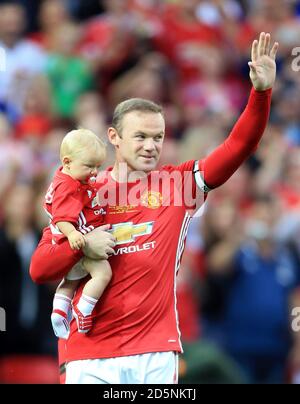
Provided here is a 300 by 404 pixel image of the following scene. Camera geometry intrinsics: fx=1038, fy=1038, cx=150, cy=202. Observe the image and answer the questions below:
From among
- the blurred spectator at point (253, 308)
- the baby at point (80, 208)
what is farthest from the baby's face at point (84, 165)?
the blurred spectator at point (253, 308)

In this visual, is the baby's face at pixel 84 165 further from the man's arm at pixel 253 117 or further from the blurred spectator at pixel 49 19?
the blurred spectator at pixel 49 19

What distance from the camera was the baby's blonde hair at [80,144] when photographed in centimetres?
485

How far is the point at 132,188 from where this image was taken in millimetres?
5059

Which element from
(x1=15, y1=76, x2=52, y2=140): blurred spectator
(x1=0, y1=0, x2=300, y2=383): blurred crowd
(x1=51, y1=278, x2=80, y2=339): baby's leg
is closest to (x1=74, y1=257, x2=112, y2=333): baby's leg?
(x1=51, y1=278, x2=80, y2=339): baby's leg

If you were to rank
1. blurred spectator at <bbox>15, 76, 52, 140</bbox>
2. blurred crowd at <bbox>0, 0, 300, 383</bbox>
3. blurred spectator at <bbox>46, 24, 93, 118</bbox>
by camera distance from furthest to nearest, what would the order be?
1. blurred spectator at <bbox>46, 24, 93, 118</bbox>
2. blurred spectator at <bbox>15, 76, 52, 140</bbox>
3. blurred crowd at <bbox>0, 0, 300, 383</bbox>

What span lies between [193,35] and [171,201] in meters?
6.03

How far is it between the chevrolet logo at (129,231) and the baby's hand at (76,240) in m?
0.26

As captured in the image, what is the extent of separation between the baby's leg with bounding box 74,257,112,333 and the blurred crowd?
2646 mm

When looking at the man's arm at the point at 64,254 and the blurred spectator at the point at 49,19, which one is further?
the blurred spectator at the point at 49,19

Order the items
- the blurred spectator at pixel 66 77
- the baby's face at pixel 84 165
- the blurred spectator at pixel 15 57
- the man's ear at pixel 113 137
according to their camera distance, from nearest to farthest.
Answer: the baby's face at pixel 84 165 < the man's ear at pixel 113 137 < the blurred spectator at pixel 15 57 < the blurred spectator at pixel 66 77

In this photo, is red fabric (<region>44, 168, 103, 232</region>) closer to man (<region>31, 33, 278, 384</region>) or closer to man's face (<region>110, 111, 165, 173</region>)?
man (<region>31, 33, 278, 384</region>)

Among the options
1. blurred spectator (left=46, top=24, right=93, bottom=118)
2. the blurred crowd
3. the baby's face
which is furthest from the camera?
blurred spectator (left=46, top=24, right=93, bottom=118)

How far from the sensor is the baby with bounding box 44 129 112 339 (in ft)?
15.8
